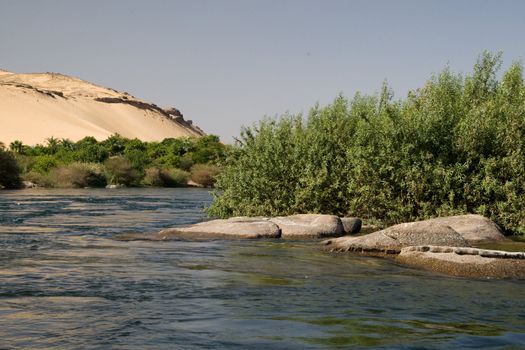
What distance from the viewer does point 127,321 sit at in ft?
31.8

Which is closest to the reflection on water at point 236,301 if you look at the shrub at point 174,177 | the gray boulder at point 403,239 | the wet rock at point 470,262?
the wet rock at point 470,262

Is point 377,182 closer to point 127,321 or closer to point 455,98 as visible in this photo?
point 455,98

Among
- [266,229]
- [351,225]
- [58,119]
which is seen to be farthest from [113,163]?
[58,119]

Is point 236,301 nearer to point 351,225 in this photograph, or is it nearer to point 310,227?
point 310,227

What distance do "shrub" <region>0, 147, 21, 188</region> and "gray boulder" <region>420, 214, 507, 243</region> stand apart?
5032cm

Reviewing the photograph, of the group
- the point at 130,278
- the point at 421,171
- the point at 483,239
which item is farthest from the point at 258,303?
the point at 421,171

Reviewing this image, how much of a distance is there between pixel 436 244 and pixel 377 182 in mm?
6077

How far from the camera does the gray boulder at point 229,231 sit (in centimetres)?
2127

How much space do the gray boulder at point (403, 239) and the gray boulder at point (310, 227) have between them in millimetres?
3222

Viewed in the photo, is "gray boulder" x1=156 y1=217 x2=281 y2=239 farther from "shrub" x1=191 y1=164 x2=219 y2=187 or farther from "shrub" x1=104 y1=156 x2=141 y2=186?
"shrub" x1=191 y1=164 x2=219 y2=187

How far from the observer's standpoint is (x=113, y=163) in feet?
232

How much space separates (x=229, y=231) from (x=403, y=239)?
6.02 m

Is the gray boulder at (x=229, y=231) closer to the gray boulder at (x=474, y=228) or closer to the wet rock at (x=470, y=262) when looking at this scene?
the gray boulder at (x=474, y=228)

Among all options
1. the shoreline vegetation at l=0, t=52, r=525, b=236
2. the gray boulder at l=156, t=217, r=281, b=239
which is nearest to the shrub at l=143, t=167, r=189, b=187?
the shoreline vegetation at l=0, t=52, r=525, b=236
